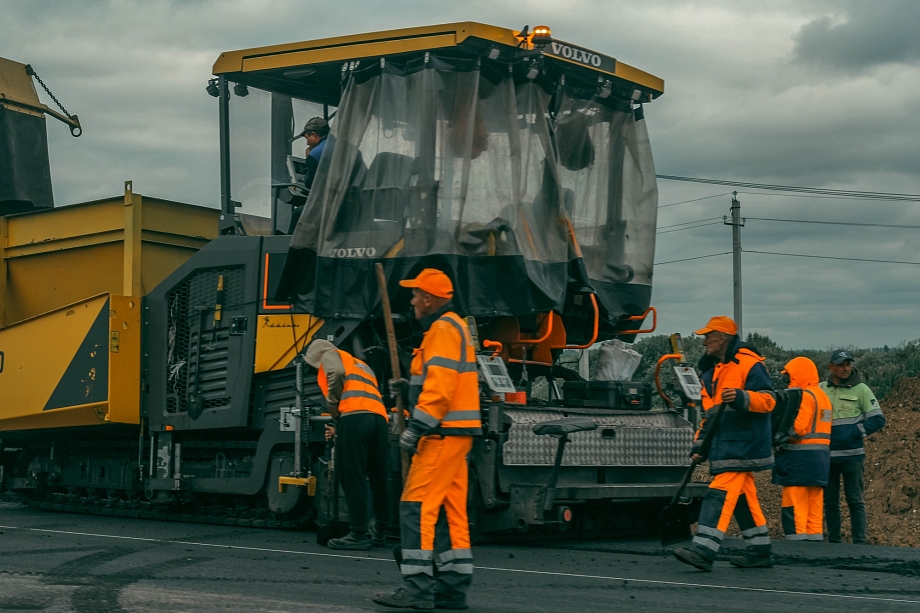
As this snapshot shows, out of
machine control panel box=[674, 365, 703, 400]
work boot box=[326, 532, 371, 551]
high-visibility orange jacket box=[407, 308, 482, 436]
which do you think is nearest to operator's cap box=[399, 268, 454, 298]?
high-visibility orange jacket box=[407, 308, 482, 436]

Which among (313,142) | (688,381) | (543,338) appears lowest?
(688,381)

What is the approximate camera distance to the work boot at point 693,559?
744 cm

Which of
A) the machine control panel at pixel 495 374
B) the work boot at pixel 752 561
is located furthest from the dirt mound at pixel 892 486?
the machine control panel at pixel 495 374

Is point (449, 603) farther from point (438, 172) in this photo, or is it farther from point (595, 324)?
point (595, 324)

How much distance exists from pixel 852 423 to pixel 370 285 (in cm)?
436

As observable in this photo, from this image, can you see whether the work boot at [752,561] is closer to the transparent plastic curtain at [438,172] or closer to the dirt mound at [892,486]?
the transparent plastic curtain at [438,172]

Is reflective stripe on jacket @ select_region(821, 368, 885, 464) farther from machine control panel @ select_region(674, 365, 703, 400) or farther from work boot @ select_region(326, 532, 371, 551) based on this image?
work boot @ select_region(326, 532, 371, 551)

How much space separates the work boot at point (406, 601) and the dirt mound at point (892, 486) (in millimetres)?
7094

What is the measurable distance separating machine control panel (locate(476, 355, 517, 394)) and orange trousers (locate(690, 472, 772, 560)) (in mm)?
1599

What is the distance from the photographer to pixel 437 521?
6.25m

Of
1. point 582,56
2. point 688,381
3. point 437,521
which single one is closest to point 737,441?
point 688,381

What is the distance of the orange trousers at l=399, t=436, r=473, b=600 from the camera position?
6.05 metres

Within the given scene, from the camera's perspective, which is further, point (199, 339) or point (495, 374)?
point (199, 339)

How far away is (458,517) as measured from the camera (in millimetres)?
6207
